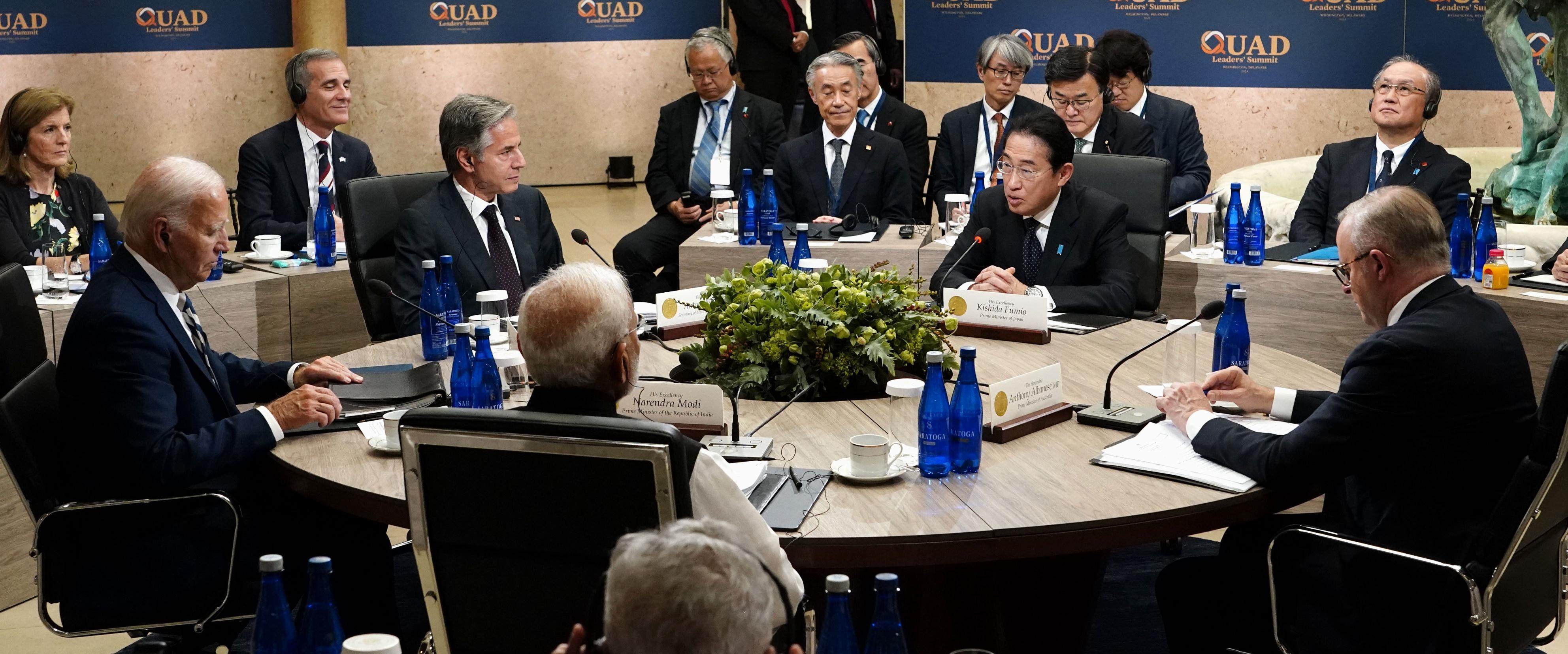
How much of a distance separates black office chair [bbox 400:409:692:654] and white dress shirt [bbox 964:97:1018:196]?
4.57 metres

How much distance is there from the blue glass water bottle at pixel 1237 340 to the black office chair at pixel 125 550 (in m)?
2.12

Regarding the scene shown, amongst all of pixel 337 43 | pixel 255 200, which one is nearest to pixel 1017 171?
pixel 255 200

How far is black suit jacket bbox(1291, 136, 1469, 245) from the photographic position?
5.12 meters

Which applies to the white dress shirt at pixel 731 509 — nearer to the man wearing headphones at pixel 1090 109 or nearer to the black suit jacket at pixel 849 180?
the black suit jacket at pixel 849 180

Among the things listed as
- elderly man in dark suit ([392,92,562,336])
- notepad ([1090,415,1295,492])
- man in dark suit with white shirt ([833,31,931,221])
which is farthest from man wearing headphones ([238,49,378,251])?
notepad ([1090,415,1295,492])

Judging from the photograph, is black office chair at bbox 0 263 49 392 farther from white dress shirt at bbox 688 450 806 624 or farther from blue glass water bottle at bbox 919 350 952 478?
blue glass water bottle at bbox 919 350 952 478

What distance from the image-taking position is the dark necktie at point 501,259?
4.37m

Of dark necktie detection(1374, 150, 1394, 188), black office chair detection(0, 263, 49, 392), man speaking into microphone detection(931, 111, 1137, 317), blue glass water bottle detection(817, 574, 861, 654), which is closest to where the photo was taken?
blue glass water bottle detection(817, 574, 861, 654)

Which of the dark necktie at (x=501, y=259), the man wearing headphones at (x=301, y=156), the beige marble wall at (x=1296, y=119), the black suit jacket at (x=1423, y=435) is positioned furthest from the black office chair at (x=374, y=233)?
the beige marble wall at (x=1296, y=119)

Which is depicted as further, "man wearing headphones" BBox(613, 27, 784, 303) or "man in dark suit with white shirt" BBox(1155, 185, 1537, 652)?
"man wearing headphones" BBox(613, 27, 784, 303)

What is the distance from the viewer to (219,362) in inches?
123

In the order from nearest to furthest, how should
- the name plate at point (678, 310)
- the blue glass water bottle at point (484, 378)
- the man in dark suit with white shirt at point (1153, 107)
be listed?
the blue glass water bottle at point (484, 378), the name plate at point (678, 310), the man in dark suit with white shirt at point (1153, 107)

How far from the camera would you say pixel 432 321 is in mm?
3600

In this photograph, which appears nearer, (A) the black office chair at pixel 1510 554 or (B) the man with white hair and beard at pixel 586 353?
(B) the man with white hair and beard at pixel 586 353
